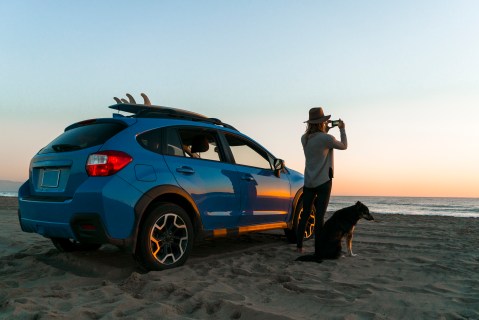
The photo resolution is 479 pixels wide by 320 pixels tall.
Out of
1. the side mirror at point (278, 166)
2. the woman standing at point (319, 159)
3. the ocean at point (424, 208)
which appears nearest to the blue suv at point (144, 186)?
the side mirror at point (278, 166)

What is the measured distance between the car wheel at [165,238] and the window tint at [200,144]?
78 cm

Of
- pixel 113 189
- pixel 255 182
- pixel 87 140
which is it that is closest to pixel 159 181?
pixel 113 189

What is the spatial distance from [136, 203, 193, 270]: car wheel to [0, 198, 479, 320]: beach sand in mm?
179

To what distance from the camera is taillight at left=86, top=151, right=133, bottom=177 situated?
361cm

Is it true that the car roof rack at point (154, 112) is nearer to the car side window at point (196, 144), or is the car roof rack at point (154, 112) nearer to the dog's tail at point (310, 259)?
the car side window at point (196, 144)

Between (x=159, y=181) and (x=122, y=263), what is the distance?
1237 millimetres

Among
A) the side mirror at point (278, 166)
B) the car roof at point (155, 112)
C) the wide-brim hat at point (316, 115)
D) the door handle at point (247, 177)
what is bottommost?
the door handle at point (247, 177)

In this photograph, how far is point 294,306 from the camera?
290 cm

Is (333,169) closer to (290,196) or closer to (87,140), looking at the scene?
(290,196)

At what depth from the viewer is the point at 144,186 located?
148 inches

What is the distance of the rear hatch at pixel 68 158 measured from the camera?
3.74 m

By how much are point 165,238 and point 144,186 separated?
646 mm

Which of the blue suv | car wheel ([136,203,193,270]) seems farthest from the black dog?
car wheel ([136,203,193,270])

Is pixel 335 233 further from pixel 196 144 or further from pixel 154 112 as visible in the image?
pixel 154 112
